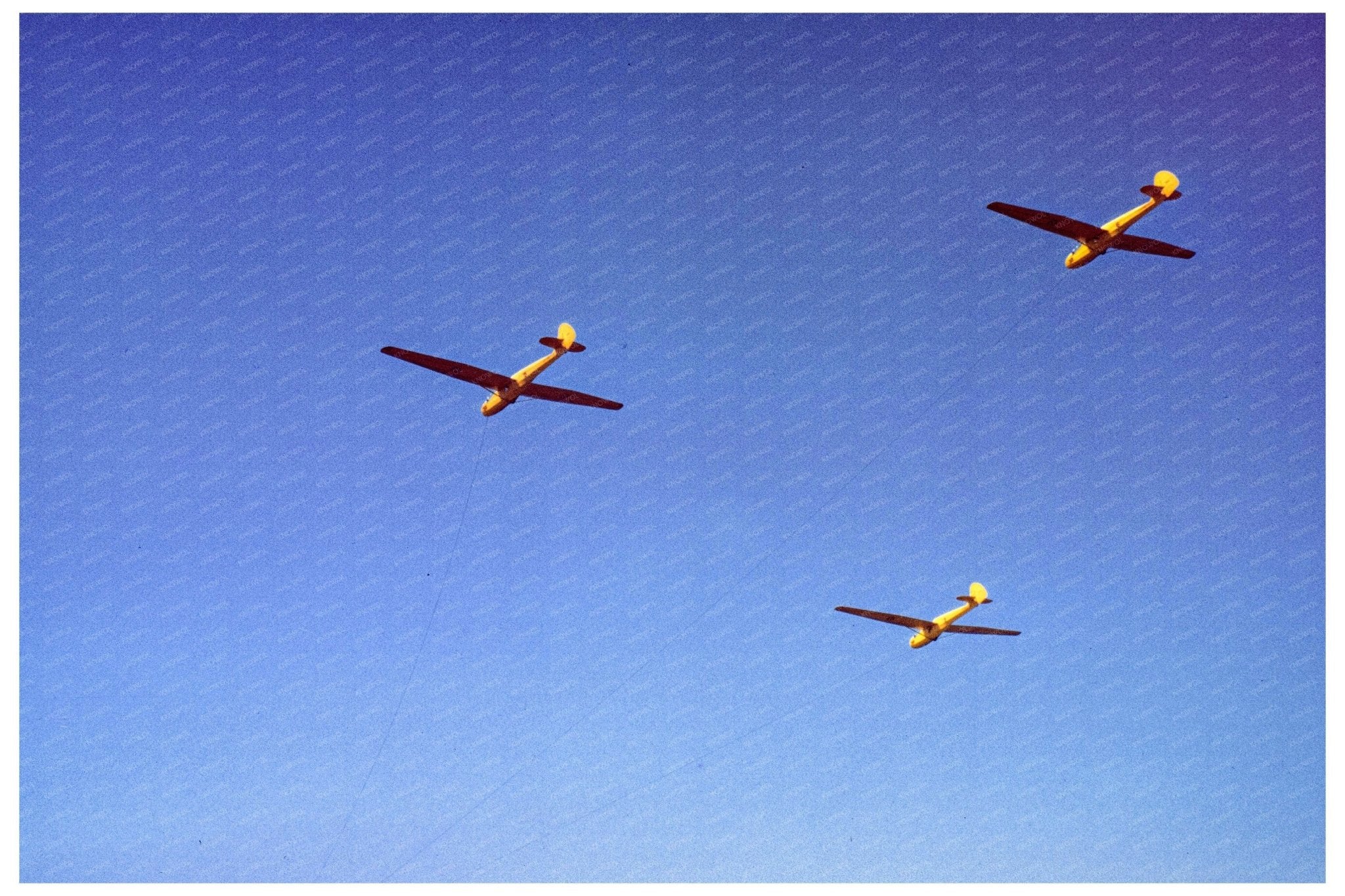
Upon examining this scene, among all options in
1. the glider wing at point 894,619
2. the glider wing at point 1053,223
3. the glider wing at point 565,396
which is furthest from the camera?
the glider wing at point 894,619

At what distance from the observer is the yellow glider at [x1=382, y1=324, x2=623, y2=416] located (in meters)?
65.8

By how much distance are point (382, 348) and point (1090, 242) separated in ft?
108

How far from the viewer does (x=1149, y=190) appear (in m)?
59.4

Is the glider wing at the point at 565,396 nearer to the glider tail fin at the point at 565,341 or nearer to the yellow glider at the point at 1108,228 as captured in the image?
the glider tail fin at the point at 565,341

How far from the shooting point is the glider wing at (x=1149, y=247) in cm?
6425

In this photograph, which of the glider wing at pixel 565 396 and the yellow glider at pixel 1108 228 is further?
the glider wing at pixel 565 396

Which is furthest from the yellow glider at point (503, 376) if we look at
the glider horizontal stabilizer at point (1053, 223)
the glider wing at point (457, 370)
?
the glider horizontal stabilizer at point (1053, 223)

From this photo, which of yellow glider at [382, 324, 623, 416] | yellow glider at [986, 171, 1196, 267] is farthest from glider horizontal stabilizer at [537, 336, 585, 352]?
yellow glider at [986, 171, 1196, 267]

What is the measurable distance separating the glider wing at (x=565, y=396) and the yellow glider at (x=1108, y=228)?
81.3 feet

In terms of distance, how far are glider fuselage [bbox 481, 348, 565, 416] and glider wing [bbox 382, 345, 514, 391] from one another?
24 cm

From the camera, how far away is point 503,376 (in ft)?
222
